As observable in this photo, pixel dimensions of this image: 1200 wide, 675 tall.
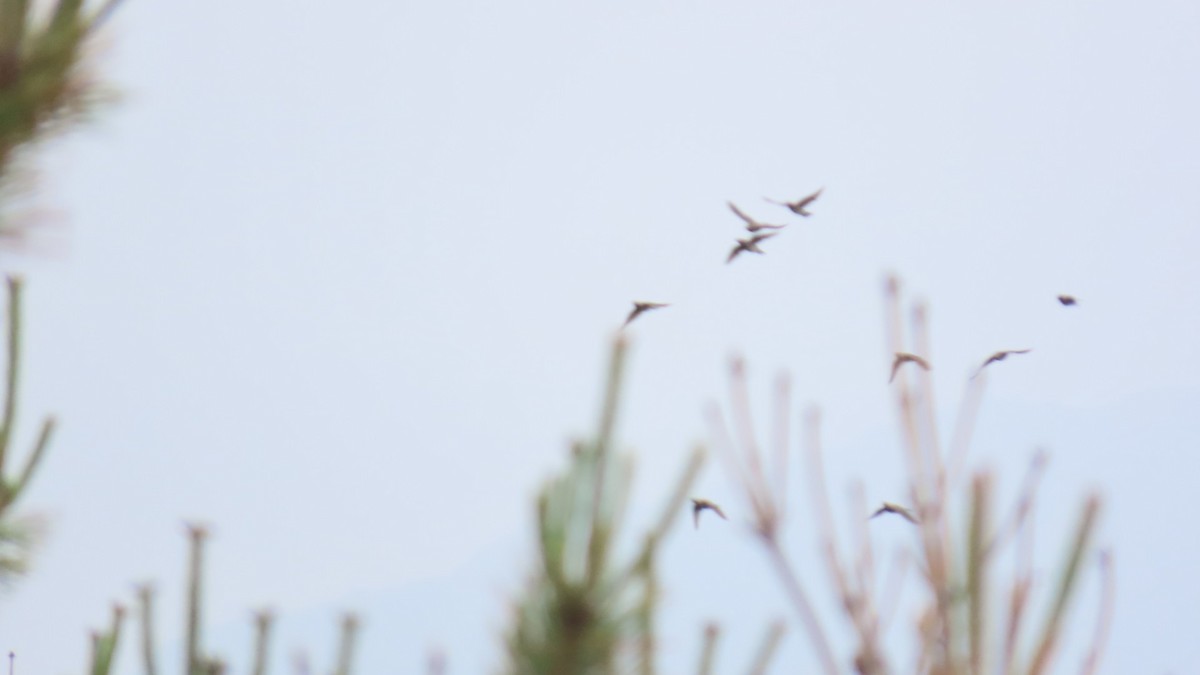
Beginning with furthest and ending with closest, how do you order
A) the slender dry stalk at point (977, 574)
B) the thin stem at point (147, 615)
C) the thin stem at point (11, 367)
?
1. the thin stem at point (11, 367)
2. the thin stem at point (147, 615)
3. the slender dry stalk at point (977, 574)

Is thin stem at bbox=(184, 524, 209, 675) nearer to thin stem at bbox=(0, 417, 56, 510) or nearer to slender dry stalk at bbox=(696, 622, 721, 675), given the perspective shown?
slender dry stalk at bbox=(696, 622, 721, 675)

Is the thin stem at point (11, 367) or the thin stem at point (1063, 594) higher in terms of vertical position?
the thin stem at point (11, 367)

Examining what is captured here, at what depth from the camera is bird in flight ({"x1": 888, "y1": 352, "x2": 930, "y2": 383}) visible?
103 centimetres

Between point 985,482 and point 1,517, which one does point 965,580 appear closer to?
point 985,482

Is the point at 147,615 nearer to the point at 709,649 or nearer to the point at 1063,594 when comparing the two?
the point at 709,649

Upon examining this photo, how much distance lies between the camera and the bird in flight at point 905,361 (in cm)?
103

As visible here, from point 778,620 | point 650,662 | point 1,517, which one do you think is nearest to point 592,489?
point 650,662

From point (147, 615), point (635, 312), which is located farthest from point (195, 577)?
point (635, 312)

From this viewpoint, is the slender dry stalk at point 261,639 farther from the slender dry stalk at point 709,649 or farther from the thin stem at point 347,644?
the slender dry stalk at point 709,649

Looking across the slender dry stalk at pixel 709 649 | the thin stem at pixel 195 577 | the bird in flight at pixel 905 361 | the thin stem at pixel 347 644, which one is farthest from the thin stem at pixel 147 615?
the bird in flight at pixel 905 361

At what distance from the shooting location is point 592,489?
0.83 meters

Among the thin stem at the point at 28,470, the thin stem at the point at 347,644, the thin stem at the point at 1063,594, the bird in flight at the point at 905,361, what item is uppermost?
the bird in flight at the point at 905,361

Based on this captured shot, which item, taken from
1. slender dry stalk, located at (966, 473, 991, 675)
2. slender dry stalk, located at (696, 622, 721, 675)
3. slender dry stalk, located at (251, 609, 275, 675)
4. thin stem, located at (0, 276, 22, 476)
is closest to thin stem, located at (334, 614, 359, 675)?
slender dry stalk, located at (251, 609, 275, 675)

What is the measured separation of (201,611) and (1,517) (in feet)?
1.99
